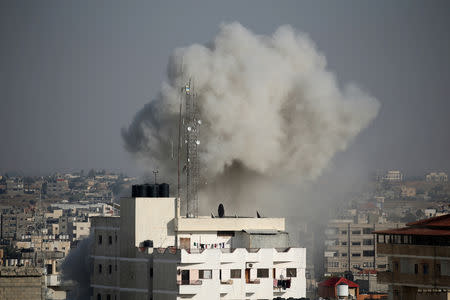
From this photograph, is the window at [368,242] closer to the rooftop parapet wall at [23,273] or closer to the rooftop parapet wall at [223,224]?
the rooftop parapet wall at [223,224]

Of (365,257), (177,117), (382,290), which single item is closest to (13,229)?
(365,257)

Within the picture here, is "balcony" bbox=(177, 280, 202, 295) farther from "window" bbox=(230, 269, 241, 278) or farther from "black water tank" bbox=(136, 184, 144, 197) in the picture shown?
"black water tank" bbox=(136, 184, 144, 197)

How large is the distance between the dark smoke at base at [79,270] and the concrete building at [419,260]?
573 inches

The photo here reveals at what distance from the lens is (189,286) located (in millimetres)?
60156

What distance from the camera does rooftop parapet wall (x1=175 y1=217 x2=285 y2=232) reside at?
6381 centimetres

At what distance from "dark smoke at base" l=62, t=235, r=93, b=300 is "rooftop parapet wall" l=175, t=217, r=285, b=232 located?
6.23 metres

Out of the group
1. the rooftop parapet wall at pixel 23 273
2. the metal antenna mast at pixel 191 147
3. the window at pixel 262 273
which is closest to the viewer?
the rooftop parapet wall at pixel 23 273

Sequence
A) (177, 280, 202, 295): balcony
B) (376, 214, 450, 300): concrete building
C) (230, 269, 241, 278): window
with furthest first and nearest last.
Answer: (230, 269, 241, 278): window < (177, 280, 202, 295): balcony < (376, 214, 450, 300): concrete building

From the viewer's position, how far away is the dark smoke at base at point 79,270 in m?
68.8

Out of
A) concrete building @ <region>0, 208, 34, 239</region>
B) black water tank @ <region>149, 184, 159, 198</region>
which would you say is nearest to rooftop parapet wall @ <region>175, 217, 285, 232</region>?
black water tank @ <region>149, 184, 159, 198</region>

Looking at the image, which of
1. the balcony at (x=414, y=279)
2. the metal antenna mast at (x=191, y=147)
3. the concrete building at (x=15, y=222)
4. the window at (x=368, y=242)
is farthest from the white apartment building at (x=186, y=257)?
the concrete building at (x=15, y=222)

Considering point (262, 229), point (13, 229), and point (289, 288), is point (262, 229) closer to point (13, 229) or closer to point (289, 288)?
point (289, 288)

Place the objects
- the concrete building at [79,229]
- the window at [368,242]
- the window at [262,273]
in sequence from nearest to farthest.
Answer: the window at [262,273] < the window at [368,242] < the concrete building at [79,229]

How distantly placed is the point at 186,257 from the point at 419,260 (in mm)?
9066
